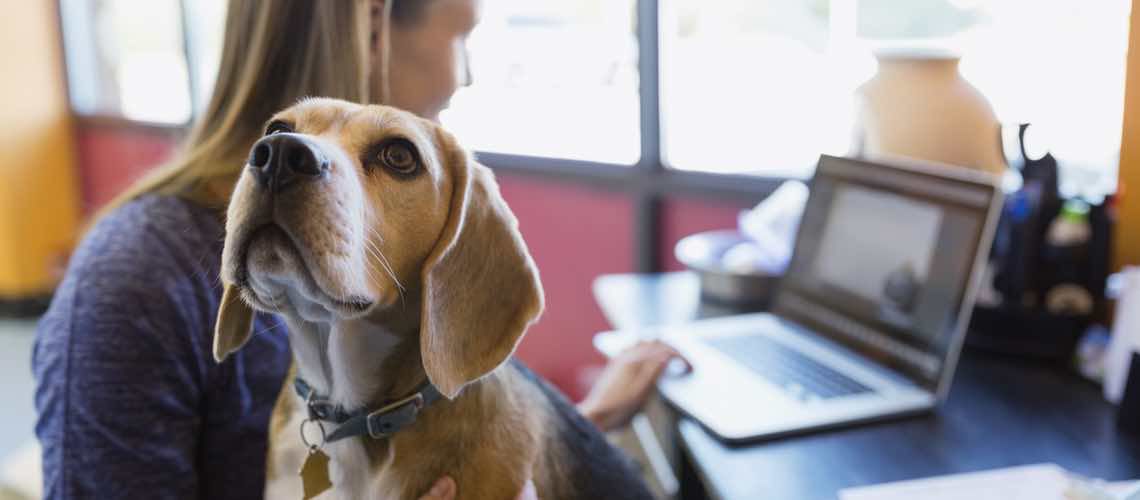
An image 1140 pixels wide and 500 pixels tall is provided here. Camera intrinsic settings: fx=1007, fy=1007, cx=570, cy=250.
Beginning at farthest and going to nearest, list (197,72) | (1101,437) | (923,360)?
(197,72)
(923,360)
(1101,437)

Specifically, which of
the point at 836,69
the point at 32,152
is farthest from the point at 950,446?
the point at 32,152

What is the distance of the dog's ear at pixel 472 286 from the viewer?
1040mm

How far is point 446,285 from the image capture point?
1.06m

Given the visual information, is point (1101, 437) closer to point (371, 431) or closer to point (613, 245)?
point (371, 431)

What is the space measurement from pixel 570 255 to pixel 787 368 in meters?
1.60

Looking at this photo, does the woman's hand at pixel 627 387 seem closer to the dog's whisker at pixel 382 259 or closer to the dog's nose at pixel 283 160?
the dog's whisker at pixel 382 259

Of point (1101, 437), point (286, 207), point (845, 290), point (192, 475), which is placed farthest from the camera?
point (845, 290)

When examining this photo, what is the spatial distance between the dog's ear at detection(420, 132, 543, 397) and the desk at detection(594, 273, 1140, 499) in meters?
0.34

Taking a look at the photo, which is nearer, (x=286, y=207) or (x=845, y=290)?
(x=286, y=207)

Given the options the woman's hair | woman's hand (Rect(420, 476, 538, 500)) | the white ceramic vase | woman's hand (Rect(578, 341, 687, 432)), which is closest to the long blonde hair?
the woman's hair

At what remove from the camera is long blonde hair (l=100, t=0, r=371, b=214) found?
1260 mm

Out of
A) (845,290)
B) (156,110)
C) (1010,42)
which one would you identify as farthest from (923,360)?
(156,110)

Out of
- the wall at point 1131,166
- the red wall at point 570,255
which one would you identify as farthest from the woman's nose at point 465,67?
the red wall at point 570,255

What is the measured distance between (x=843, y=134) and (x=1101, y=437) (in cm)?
138
